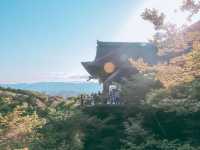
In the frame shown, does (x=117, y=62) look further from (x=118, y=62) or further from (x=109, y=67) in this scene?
(x=109, y=67)

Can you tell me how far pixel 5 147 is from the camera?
1312 centimetres

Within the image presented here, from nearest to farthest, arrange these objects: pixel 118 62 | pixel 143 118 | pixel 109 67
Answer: pixel 143 118, pixel 118 62, pixel 109 67

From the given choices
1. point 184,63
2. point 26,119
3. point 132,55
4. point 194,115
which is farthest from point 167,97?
point 132,55

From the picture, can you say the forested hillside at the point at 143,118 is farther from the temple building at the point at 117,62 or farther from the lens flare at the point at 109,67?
the lens flare at the point at 109,67

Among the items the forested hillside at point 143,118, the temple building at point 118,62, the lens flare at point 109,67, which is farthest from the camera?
the lens flare at point 109,67

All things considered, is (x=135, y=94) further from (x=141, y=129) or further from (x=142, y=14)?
(x=142, y=14)

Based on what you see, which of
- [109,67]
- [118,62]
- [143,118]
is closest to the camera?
[143,118]

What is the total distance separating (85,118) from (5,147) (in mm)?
5007

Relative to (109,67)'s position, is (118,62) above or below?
above

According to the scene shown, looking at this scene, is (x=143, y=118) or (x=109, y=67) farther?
(x=109, y=67)

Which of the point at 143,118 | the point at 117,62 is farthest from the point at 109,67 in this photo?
the point at 143,118

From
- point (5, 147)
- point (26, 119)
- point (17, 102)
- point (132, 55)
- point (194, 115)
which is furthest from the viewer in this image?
point (132, 55)

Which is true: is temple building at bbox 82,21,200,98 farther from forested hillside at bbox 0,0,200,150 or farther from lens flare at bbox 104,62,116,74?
forested hillside at bbox 0,0,200,150

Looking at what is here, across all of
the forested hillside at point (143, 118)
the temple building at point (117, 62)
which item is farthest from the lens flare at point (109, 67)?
the forested hillside at point (143, 118)
